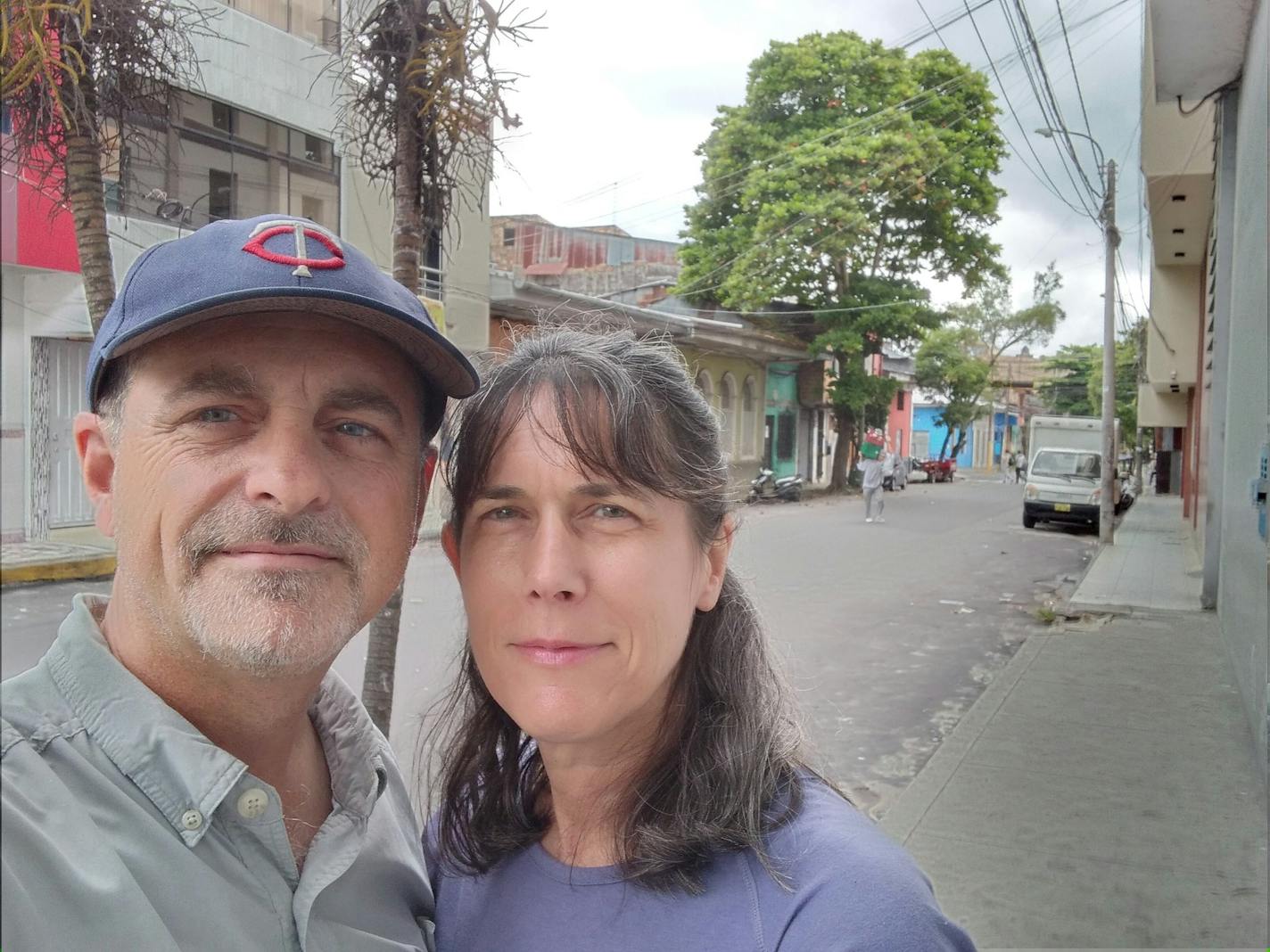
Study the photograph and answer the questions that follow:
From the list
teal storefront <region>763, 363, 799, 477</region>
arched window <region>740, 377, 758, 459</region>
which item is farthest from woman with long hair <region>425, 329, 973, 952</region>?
teal storefront <region>763, 363, 799, 477</region>

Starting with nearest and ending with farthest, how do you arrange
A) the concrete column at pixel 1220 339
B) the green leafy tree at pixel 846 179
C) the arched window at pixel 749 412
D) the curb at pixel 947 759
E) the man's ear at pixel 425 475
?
the man's ear at pixel 425 475 → the green leafy tree at pixel 846 179 → the curb at pixel 947 759 → the arched window at pixel 749 412 → the concrete column at pixel 1220 339

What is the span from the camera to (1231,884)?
11.6 feet

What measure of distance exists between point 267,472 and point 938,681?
20.0ft

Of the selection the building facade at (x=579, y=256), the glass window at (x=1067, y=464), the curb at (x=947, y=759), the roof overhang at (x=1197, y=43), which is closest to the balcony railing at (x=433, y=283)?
the building facade at (x=579, y=256)

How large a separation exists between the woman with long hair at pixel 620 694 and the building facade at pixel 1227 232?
3876 millimetres

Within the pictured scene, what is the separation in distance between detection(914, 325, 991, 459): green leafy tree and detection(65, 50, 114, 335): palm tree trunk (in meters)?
5.59

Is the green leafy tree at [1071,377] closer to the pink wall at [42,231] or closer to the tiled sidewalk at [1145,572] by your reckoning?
the tiled sidewalk at [1145,572]

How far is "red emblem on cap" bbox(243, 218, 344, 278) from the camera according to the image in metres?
1.15

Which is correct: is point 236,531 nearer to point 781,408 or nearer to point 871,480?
point 781,408

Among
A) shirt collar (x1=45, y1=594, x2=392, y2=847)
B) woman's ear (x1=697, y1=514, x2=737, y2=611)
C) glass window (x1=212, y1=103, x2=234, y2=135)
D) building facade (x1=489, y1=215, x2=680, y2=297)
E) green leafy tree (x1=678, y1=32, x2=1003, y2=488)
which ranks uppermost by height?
green leafy tree (x1=678, y1=32, x2=1003, y2=488)

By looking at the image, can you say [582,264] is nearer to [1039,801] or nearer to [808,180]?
[808,180]

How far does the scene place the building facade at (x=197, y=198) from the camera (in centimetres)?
109

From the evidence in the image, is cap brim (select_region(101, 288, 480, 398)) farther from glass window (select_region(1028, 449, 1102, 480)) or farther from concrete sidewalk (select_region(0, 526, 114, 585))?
glass window (select_region(1028, 449, 1102, 480))

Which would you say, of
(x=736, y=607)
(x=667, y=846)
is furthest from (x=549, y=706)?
(x=736, y=607)
